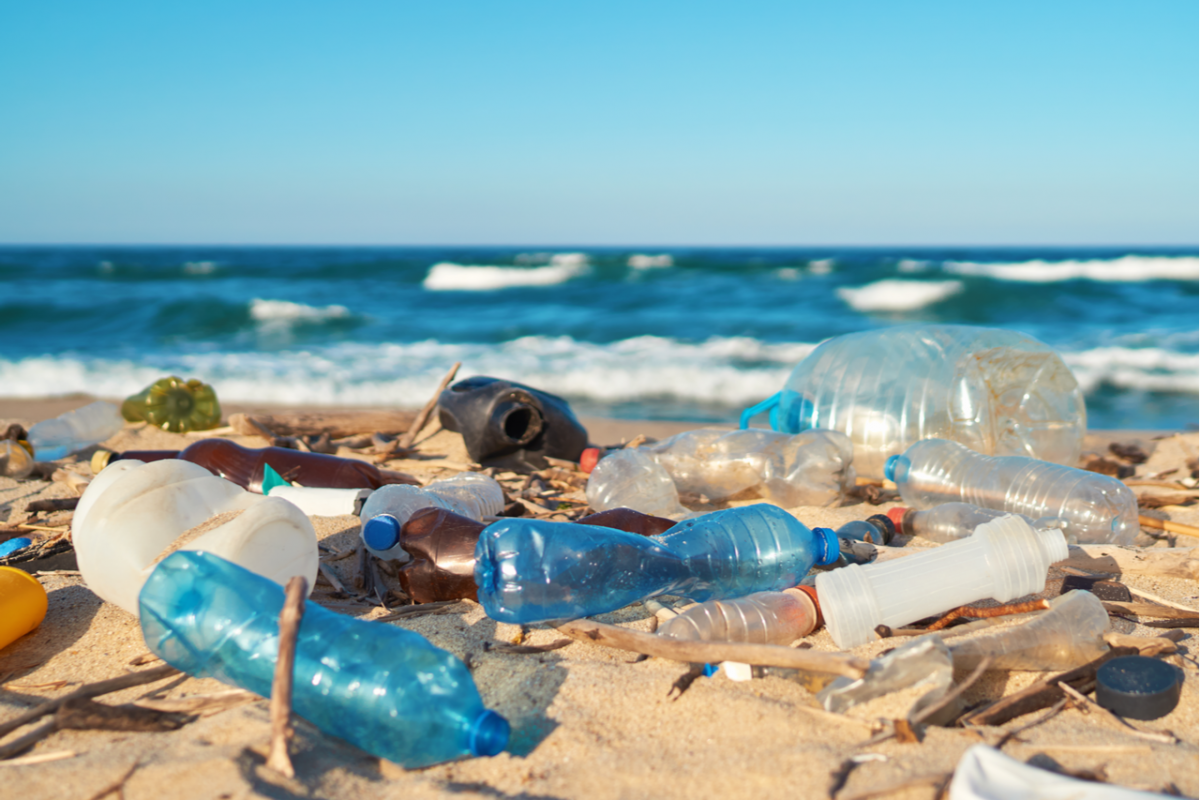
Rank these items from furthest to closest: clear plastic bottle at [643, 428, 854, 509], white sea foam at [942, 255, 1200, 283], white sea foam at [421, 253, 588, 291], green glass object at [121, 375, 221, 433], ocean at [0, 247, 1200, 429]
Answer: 1. white sea foam at [942, 255, 1200, 283]
2. white sea foam at [421, 253, 588, 291]
3. ocean at [0, 247, 1200, 429]
4. green glass object at [121, 375, 221, 433]
5. clear plastic bottle at [643, 428, 854, 509]

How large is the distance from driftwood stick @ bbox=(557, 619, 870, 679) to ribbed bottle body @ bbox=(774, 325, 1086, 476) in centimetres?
202

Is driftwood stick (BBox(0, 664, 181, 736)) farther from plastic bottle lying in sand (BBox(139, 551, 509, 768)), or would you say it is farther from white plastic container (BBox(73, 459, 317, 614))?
white plastic container (BBox(73, 459, 317, 614))

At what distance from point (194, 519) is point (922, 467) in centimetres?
243

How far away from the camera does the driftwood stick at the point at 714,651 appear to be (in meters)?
1.38

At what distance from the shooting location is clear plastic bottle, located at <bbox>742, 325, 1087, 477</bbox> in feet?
10.7

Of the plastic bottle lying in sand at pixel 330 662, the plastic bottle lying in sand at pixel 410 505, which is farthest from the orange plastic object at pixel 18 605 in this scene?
the plastic bottle lying in sand at pixel 410 505

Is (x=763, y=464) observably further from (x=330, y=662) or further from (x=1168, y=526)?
(x=330, y=662)

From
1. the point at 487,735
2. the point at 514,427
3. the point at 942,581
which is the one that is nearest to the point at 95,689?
the point at 487,735

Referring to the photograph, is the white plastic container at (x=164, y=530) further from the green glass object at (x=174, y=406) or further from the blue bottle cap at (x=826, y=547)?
the green glass object at (x=174, y=406)

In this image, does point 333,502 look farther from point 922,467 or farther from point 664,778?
point 922,467

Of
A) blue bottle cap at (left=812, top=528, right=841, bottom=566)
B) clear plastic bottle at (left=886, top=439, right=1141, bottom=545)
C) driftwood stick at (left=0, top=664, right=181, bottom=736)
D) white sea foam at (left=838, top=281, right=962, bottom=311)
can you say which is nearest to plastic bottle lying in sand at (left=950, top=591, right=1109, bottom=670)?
blue bottle cap at (left=812, top=528, right=841, bottom=566)

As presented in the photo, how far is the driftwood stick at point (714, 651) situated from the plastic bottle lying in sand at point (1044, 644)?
0.28 meters

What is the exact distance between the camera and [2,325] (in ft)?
39.4

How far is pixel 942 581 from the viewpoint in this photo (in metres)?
1.75
